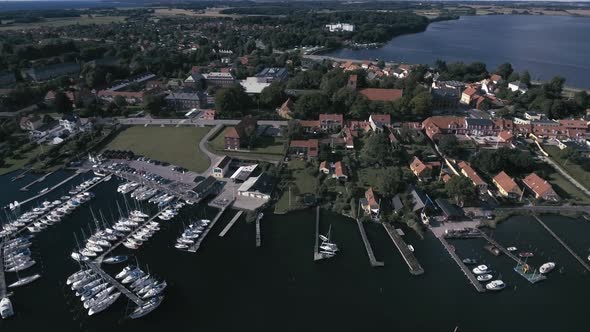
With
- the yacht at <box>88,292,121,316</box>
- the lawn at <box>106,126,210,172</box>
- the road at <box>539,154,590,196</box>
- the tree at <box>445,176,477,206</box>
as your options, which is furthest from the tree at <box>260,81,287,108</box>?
the yacht at <box>88,292,121,316</box>

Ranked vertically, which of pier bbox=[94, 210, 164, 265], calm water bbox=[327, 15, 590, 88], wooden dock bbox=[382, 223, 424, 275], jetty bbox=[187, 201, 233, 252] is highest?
pier bbox=[94, 210, 164, 265]

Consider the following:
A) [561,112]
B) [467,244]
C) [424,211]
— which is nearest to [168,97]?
[424,211]

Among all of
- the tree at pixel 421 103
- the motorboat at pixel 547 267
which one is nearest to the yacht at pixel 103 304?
the motorboat at pixel 547 267

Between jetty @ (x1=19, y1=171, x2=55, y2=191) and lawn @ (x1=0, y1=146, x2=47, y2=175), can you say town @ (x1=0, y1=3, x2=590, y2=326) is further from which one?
jetty @ (x1=19, y1=171, x2=55, y2=191)

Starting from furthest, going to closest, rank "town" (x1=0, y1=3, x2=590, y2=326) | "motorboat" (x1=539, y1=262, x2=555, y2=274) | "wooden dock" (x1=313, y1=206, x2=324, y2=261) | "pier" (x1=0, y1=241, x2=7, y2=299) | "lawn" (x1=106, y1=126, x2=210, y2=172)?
"lawn" (x1=106, y1=126, x2=210, y2=172), "town" (x1=0, y1=3, x2=590, y2=326), "wooden dock" (x1=313, y1=206, x2=324, y2=261), "motorboat" (x1=539, y1=262, x2=555, y2=274), "pier" (x1=0, y1=241, x2=7, y2=299)

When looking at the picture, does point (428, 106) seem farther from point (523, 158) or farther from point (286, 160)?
point (286, 160)

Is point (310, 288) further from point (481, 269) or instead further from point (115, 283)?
point (115, 283)
